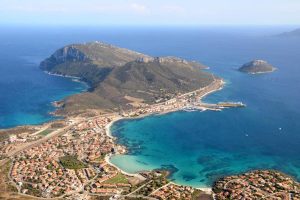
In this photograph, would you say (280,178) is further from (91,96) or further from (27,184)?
(91,96)

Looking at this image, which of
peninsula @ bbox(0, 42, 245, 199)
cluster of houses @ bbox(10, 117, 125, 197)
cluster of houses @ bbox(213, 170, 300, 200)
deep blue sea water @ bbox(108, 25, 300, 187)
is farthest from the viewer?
deep blue sea water @ bbox(108, 25, 300, 187)

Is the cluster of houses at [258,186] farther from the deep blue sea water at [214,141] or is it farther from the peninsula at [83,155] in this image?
the peninsula at [83,155]

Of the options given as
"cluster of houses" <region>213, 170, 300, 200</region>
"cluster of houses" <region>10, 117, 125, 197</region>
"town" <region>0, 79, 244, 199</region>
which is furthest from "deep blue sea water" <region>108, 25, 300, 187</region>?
"cluster of houses" <region>10, 117, 125, 197</region>

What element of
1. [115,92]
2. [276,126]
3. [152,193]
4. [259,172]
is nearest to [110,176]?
[152,193]

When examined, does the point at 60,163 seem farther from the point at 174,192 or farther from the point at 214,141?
the point at 214,141

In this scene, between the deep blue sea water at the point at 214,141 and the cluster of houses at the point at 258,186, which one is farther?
the deep blue sea water at the point at 214,141

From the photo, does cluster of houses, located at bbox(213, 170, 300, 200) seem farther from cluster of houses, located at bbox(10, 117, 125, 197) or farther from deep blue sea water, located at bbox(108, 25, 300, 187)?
cluster of houses, located at bbox(10, 117, 125, 197)

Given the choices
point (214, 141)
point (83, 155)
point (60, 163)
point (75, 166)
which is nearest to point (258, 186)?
point (214, 141)

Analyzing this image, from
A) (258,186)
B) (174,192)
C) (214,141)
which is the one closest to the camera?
(174,192)

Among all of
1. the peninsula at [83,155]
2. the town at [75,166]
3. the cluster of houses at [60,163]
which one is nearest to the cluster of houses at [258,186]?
the peninsula at [83,155]

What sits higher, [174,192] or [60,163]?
[174,192]

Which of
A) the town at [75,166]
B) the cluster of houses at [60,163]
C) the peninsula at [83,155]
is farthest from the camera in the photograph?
the cluster of houses at [60,163]
